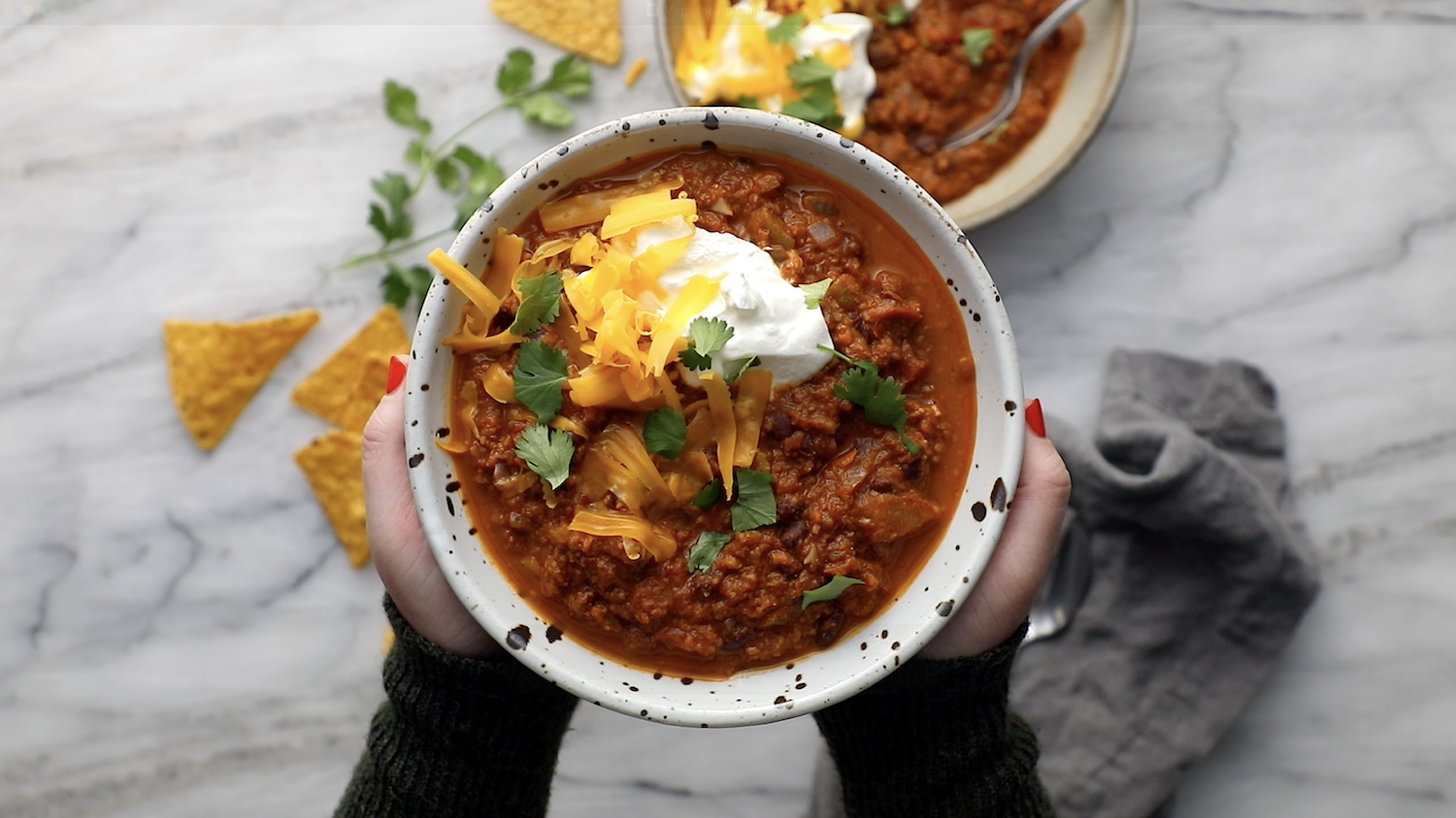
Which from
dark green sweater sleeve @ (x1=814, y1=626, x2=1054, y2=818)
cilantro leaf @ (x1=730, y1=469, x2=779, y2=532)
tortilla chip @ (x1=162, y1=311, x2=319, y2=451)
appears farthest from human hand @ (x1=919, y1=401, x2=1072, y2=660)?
tortilla chip @ (x1=162, y1=311, x2=319, y2=451)

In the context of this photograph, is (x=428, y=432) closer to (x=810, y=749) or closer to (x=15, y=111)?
(x=810, y=749)

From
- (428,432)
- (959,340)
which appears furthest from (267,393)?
(959,340)

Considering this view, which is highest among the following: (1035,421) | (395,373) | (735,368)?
(735,368)

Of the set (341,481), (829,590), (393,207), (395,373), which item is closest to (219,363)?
(341,481)

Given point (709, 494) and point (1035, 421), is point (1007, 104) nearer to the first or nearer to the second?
point (1035, 421)

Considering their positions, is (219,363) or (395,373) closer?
(395,373)

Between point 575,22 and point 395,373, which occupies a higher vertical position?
point 575,22
